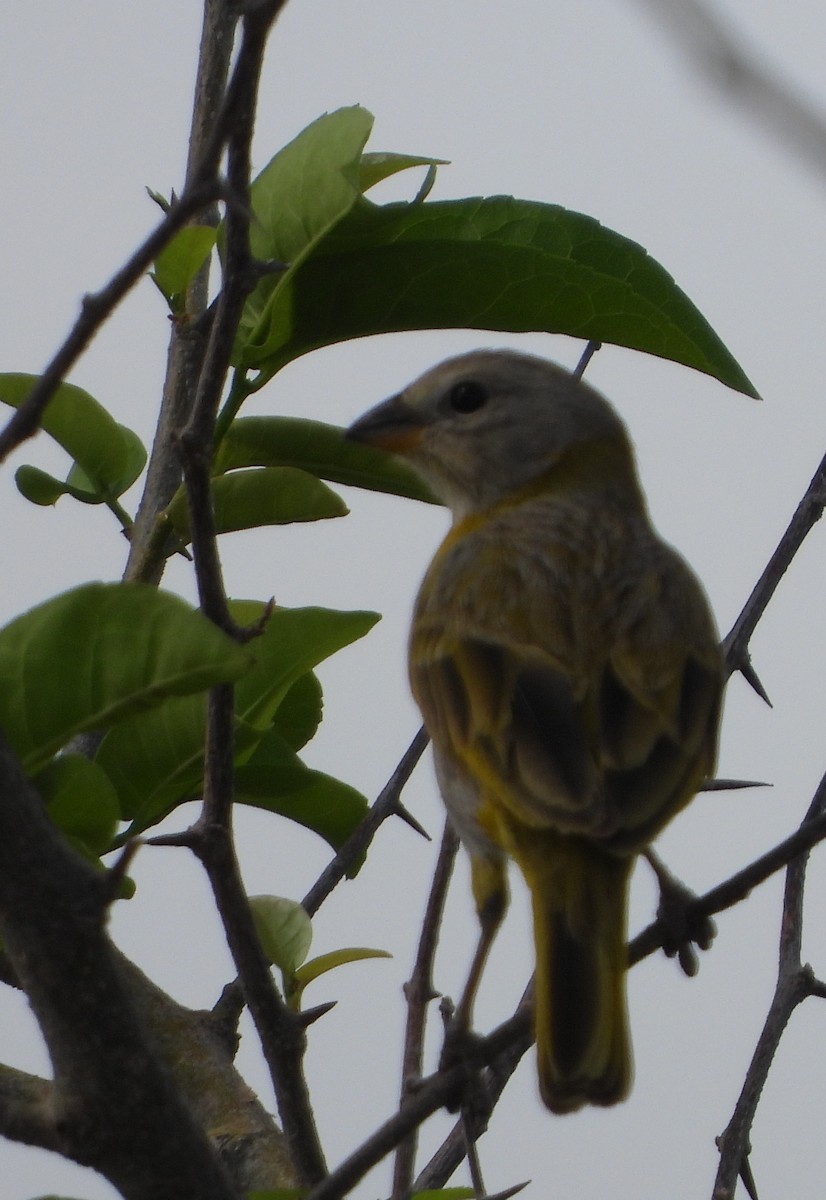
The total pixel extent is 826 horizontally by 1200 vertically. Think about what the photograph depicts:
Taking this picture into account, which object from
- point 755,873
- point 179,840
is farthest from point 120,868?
point 755,873

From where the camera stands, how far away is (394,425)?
13.7 ft

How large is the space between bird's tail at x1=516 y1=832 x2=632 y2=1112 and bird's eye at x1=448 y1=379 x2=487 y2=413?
2.06 meters

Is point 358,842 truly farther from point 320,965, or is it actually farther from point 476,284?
point 476,284

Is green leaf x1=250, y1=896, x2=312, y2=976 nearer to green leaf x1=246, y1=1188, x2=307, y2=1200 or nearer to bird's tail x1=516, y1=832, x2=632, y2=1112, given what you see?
bird's tail x1=516, y1=832, x2=632, y2=1112

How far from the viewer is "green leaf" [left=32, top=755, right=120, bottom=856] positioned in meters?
2.28

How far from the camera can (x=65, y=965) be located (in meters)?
1.91

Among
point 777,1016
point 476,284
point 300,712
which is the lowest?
point 777,1016

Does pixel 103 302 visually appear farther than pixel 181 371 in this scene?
No

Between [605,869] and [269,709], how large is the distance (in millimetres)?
661

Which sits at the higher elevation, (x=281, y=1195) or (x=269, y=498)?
(x=269, y=498)

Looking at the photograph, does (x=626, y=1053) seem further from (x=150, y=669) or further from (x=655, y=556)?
(x=655, y=556)

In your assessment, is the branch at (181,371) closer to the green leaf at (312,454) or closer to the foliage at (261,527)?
the foliage at (261,527)

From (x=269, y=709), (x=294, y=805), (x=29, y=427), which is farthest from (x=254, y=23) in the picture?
(x=294, y=805)

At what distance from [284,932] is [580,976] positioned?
561 millimetres
